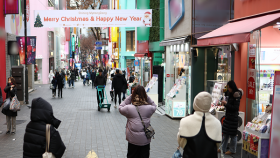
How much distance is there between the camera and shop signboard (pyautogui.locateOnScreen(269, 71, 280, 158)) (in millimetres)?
5875

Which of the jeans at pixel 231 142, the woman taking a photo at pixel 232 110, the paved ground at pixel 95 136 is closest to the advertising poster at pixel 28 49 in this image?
the paved ground at pixel 95 136

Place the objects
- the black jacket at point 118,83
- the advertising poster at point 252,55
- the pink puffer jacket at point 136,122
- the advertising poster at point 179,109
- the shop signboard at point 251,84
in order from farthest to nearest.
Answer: the black jacket at point 118,83
the advertising poster at point 179,109
the shop signboard at point 251,84
the advertising poster at point 252,55
the pink puffer jacket at point 136,122

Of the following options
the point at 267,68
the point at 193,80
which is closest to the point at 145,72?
the point at 193,80

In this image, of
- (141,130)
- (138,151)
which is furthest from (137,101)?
(138,151)

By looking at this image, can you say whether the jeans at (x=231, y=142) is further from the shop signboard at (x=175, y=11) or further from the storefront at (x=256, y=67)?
the shop signboard at (x=175, y=11)

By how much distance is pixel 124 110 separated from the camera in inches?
219

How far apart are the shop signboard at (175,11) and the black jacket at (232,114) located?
802cm

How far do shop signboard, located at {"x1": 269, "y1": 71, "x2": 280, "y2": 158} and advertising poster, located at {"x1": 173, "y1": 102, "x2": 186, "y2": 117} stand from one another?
762 centimetres

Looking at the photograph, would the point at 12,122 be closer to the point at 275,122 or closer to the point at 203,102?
the point at 275,122

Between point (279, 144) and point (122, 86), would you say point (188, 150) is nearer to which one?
point (279, 144)

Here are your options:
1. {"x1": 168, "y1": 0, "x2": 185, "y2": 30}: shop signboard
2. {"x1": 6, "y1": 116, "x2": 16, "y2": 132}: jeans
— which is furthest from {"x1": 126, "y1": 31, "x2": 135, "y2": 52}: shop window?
{"x1": 6, "y1": 116, "x2": 16, "y2": 132}: jeans

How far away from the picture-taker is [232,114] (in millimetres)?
7910

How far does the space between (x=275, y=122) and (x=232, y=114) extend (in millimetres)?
1986

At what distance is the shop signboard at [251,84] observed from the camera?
25.4 ft
